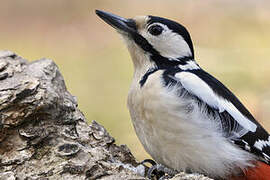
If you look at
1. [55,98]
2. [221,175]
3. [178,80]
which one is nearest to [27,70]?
[55,98]

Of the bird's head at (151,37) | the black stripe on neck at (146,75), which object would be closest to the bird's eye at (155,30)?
the bird's head at (151,37)

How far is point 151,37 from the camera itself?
323 centimetres

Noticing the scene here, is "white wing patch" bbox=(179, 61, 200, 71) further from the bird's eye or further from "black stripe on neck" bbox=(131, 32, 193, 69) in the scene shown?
the bird's eye

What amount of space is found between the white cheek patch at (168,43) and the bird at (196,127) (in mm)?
157

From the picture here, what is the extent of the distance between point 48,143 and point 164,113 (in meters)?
0.62

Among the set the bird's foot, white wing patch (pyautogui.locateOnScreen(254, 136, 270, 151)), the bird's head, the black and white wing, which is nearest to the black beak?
the bird's head

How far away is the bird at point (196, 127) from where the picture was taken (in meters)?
2.77

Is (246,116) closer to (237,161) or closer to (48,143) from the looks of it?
(237,161)

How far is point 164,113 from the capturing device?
2.81 m

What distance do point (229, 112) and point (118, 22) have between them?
853 mm

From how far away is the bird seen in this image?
2771 millimetres

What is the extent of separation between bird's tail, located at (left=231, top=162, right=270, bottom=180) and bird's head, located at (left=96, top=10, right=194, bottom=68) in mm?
784

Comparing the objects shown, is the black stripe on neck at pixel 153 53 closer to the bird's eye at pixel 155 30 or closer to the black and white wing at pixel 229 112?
the bird's eye at pixel 155 30

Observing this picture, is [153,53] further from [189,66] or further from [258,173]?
[258,173]
